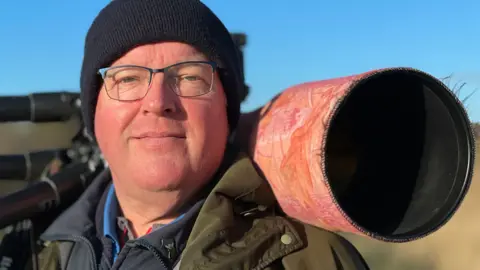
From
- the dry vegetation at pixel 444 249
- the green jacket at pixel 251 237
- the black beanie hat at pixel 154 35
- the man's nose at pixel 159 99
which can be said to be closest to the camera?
the green jacket at pixel 251 237

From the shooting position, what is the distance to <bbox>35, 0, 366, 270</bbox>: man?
6.04 ft

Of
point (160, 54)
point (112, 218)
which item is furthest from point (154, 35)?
point (112, 218)

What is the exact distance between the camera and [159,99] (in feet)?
6.30

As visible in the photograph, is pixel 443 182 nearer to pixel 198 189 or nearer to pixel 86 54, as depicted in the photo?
pixel 198 189

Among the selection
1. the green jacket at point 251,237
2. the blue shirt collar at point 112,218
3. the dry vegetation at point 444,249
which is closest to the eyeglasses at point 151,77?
the green jacket at point 251,237

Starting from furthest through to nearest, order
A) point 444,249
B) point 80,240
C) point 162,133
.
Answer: point 444,249 < point 80,240 < point 162,133

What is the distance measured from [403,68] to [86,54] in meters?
1.22

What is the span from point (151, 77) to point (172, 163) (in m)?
0.29

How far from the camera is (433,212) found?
1.73m

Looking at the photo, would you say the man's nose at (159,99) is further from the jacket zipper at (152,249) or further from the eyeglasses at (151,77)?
the jacket zipper at (152,249)

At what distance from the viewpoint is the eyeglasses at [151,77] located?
6.51 ft

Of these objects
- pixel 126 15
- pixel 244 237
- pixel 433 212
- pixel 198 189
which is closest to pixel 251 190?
pixel 244 237

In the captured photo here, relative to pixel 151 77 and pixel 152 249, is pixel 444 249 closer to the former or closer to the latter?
pixel 152 249

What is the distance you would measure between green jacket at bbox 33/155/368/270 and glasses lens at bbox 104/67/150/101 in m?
0.40
